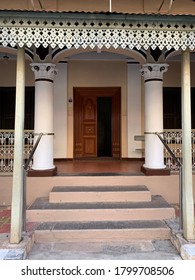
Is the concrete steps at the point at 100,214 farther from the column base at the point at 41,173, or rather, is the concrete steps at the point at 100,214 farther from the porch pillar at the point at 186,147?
the porch pillar at the point at 186,147

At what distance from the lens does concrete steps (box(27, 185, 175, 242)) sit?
12.8ft

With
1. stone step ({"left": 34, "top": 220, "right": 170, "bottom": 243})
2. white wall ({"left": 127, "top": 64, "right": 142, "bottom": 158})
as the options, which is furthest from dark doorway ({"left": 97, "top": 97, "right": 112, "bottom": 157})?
stone step ({"left": 34, "top": 220, "right": 170, "bottom": 243})

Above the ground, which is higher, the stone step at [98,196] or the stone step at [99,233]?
the stone step at [98,196]

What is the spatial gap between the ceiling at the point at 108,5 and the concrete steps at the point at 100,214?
13.3 feet

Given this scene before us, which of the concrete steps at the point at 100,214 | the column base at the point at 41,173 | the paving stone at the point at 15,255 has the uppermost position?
the column base at the point at 41,173

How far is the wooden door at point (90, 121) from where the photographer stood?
8289mm

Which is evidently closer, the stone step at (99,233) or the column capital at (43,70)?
the stone step at (99,233)

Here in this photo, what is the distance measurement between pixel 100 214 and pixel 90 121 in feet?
14.9

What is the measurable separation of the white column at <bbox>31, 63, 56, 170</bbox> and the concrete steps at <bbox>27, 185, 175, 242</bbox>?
29.2 inches

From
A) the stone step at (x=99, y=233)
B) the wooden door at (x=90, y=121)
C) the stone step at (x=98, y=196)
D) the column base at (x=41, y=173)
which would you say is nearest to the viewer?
the stone step at (x=99, y=233)

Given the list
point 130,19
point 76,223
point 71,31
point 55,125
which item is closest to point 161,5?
point 130,19

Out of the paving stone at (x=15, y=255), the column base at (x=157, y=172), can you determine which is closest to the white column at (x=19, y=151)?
the paving stone at (x=15, y=255)

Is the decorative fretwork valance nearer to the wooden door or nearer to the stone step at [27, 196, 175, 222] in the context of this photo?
the stone step at [27, 196, 175, 222]

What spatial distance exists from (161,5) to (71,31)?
3.50m
